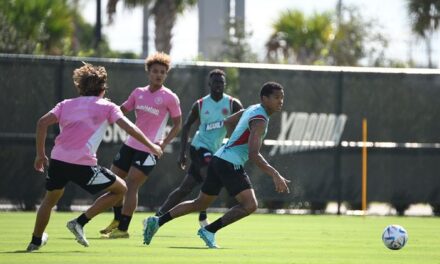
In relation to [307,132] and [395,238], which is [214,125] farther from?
[307,132]

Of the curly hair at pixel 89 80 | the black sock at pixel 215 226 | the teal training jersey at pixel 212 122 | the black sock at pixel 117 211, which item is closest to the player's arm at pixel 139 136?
the curly hair at pixel 89 80

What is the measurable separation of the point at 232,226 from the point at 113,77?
5.87 m

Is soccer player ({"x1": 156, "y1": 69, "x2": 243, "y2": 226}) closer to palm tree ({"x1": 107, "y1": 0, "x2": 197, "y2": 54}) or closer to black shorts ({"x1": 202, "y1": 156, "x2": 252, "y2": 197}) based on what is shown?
black shorts ({"x1": 202, "y1": 156, "x2": 252, "y2": 197})

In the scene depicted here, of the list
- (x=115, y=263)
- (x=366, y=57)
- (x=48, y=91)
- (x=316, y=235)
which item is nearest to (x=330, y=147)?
(x=48, y=91)

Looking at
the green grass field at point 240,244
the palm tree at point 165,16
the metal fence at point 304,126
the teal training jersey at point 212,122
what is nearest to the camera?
the green grass field at point 240,244

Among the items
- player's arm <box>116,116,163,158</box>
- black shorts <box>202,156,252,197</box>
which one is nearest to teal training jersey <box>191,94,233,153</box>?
black shorts <box>202,156,252,197</box>

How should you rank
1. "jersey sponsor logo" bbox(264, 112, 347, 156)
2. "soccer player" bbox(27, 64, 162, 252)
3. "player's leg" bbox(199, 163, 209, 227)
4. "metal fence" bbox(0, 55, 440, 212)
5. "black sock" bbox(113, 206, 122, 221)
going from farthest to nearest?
1. "jersey sponsor logo" bbox(264, 112, 347, 156)
2. "metal fence" bbox(0, 55, 440, 212)
3. "player's leg" bbox(199, 163, 209, 227)
4. "black sock" bbox(113, 206, 122, 221)
5. "soccer player" bbox(27, 64, 162, 252)

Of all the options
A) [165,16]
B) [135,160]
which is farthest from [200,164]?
[165,16]

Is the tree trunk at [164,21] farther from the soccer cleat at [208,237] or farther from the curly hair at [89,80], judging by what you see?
the curly hair at [89,80]

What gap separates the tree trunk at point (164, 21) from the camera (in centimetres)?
4122

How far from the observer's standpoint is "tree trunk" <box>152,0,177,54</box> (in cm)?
4122

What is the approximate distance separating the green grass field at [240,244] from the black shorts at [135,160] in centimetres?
90

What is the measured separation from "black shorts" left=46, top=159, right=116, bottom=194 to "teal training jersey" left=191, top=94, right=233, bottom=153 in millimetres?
4824

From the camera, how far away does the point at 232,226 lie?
2053 cm
